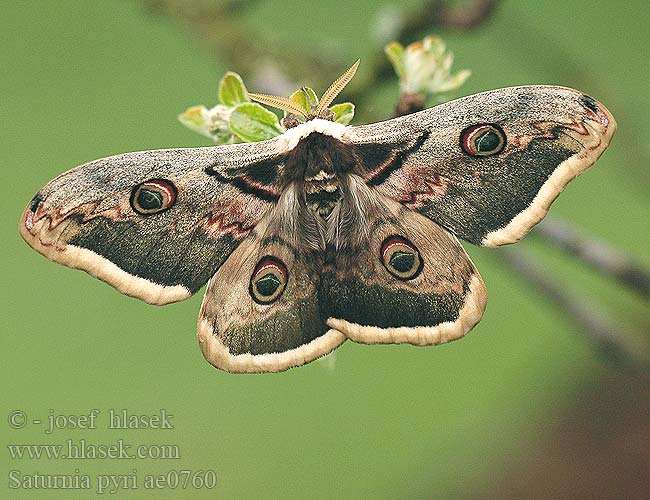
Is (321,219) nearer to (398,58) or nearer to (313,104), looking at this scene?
(313,104)

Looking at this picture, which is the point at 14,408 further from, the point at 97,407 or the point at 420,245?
the point at 420,245

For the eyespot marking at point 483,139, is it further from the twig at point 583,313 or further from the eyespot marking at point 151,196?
the twig at point 583,313

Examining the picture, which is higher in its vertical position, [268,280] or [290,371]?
[268,280]

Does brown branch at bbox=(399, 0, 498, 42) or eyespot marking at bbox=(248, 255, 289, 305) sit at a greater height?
brown branch at bbox=(399, 0, 498, 42)

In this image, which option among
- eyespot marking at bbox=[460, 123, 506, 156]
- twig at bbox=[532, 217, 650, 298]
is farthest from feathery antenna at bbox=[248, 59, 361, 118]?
twig at bbox=[532, 217, 650, 298]

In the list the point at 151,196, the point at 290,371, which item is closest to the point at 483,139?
the point at 151,196

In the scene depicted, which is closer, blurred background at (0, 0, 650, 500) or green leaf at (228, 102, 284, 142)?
green leaf at (228, 102, 284, 142)

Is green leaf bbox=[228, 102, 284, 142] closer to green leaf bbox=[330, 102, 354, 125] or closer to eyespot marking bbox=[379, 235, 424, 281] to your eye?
green leaf bbox=[330, 102, 354, 125]
